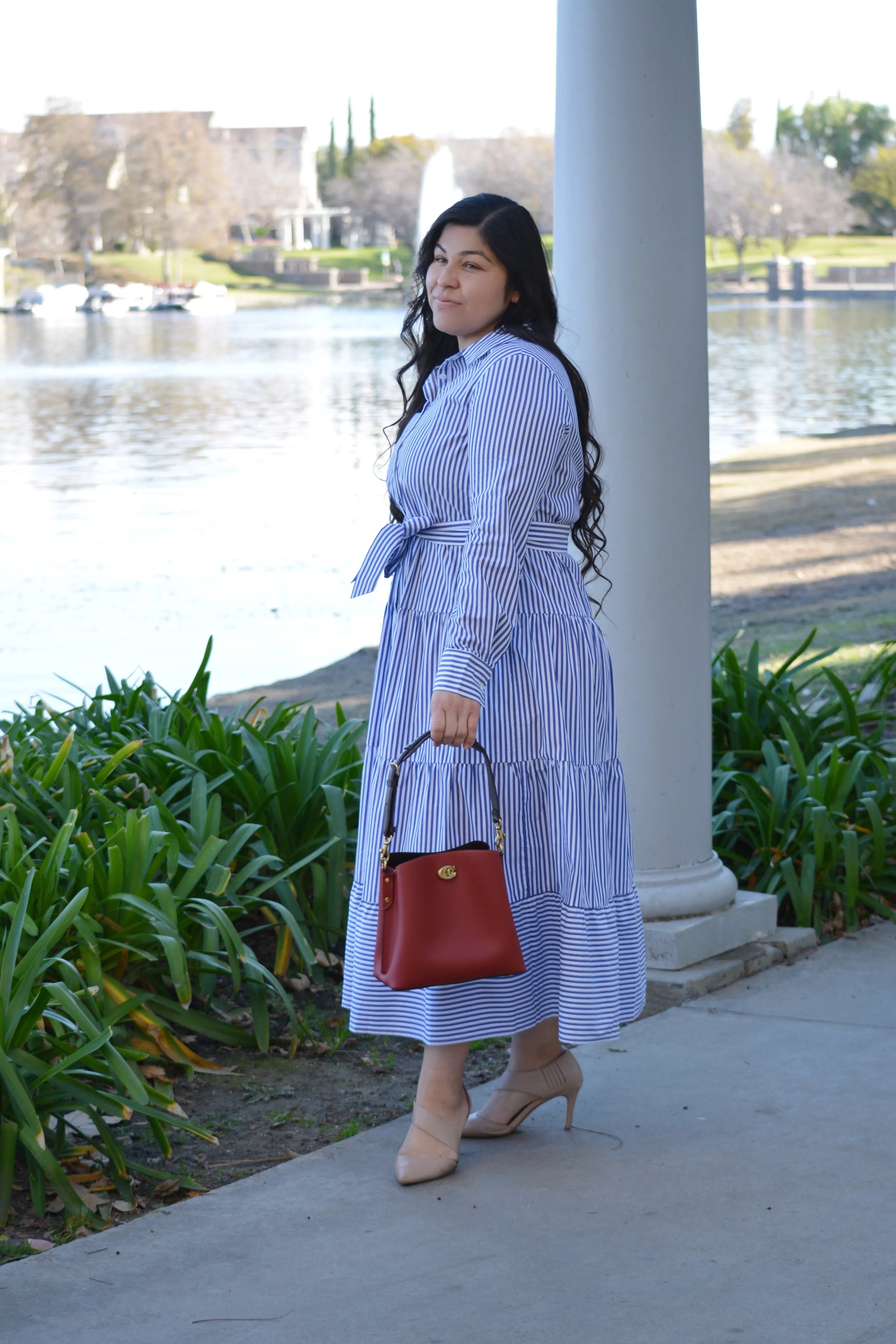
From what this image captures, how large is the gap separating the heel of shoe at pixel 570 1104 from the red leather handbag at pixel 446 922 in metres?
0.54

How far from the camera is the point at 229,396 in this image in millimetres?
31281

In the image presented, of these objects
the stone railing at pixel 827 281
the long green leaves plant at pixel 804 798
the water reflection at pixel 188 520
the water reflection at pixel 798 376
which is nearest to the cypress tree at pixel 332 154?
the stone railing at pixel 827 281

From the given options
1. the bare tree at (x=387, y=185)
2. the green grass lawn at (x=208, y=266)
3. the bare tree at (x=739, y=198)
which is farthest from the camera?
the bare tree at (x=387, y=185)

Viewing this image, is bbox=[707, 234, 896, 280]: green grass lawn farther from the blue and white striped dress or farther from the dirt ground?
the blue and white striped dress

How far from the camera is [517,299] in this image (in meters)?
3.24

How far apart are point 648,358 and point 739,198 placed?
99184 millimetres

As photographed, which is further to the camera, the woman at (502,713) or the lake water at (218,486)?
the lake water at (218,486)

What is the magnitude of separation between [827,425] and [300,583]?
12235 mm

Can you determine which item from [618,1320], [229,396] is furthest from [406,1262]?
[229,396]

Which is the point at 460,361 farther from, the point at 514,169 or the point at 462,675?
the point at 514,169

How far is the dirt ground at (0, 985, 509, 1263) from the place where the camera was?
3.16 metres

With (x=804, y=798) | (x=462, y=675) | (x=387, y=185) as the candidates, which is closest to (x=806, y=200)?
(x=387, y=185)

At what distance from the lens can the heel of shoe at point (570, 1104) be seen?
133 inches

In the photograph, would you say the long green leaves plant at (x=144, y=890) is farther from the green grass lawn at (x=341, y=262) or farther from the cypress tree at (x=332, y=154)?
the cypress tree at (x=332, y=154)
